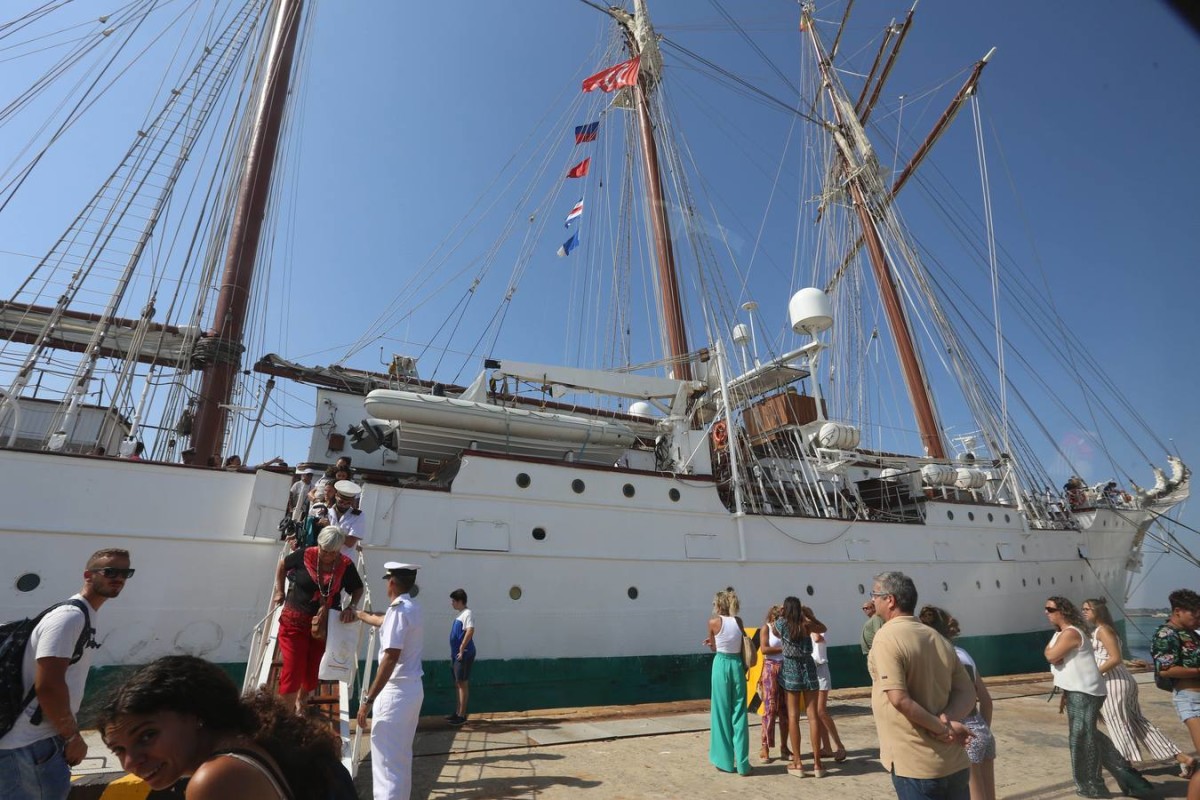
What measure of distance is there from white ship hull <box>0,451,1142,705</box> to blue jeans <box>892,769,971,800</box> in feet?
20.9

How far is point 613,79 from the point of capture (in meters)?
16.0

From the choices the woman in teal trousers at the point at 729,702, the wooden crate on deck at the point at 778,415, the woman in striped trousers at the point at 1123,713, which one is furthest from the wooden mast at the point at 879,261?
the woman in teal trousers at the point at 729,702

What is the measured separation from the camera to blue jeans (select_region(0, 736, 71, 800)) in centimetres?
226

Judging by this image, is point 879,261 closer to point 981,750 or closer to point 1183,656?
point 1183,656

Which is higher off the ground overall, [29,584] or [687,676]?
[29,584]

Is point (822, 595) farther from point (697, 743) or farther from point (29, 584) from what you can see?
point (29, 584)

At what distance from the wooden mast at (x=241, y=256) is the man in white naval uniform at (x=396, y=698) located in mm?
6352

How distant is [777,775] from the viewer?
4816 mm

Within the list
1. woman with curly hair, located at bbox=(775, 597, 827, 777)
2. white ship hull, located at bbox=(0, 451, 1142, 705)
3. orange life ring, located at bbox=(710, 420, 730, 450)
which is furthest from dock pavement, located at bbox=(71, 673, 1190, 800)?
orange life ring, located at bbox=(710, 420, 730, 450)

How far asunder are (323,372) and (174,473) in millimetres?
3919

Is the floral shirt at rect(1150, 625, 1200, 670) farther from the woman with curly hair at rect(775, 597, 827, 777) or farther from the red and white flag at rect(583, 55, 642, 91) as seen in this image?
the red and white flag at rect(583, 55, 642, 91)

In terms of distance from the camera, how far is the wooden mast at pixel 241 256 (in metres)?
8.64

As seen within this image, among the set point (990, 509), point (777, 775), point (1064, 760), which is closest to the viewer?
point (777, 775)

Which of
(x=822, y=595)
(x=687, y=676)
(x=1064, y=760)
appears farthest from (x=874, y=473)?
(x=1064, y=760)
